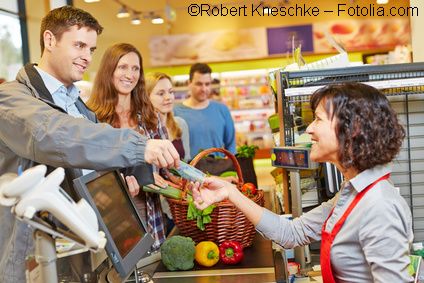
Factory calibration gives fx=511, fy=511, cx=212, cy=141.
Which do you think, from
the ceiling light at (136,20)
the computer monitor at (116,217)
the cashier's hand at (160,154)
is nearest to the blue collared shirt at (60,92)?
the computer monitor at (116,217)

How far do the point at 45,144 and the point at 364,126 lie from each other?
86 cm

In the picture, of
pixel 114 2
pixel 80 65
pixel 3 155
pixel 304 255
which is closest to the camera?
pixel 3 155

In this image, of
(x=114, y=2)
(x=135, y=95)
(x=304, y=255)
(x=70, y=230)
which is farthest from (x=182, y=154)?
(x=114, y=2)

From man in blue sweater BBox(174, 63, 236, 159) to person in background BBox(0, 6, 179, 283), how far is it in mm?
2673

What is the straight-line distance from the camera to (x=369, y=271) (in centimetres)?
141

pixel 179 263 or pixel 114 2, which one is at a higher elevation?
pixel 114 2

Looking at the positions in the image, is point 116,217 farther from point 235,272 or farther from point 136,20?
point 136,20

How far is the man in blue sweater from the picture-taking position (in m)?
4.49

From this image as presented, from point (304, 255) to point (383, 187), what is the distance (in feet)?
2.51

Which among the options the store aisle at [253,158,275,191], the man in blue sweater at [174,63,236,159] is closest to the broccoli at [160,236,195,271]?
the man in blue sweater at [174,63,236,159]

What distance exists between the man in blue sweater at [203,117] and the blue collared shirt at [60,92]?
2.61 meters

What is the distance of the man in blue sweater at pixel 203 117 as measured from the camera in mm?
4488

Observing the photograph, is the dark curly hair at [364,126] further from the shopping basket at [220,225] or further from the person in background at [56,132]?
the shopping basket at [220,225]

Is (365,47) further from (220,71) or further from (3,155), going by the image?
(3,155)
